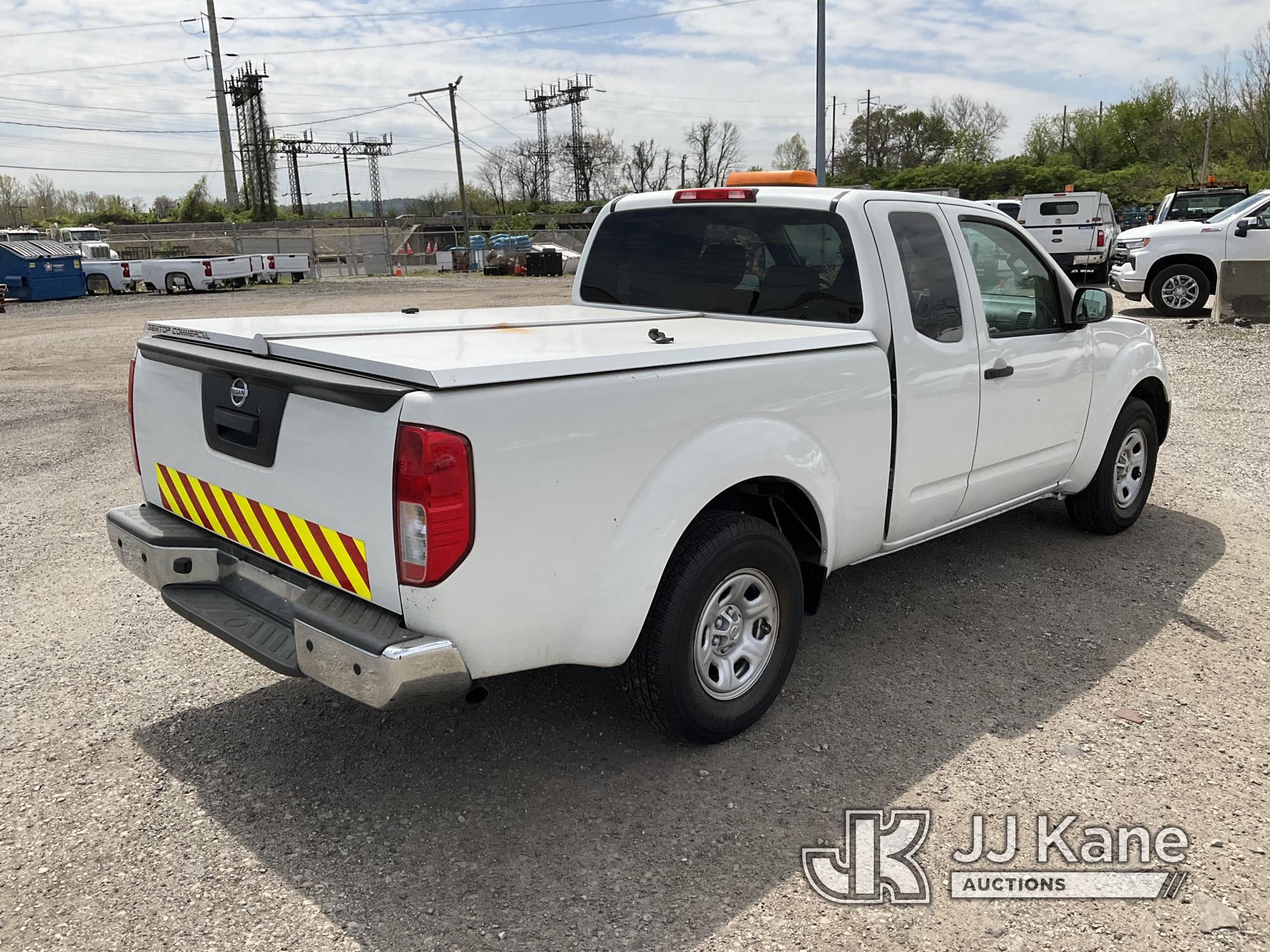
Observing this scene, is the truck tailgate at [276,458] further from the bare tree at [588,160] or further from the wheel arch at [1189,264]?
the bare tree at [588,160]

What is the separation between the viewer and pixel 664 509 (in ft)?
10.2

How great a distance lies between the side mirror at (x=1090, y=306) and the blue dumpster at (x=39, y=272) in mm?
31007

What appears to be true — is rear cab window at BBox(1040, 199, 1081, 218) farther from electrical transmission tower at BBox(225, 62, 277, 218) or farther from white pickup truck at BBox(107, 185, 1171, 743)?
electrical transmission tower at BBox(225, 62, 277, 218)

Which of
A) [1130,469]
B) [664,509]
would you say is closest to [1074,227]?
[1130,469]

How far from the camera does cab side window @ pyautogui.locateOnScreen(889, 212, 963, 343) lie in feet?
13.5

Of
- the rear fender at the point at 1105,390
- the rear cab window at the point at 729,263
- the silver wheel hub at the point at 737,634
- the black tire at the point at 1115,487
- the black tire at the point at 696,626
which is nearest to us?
the black tire at the point at 696,626

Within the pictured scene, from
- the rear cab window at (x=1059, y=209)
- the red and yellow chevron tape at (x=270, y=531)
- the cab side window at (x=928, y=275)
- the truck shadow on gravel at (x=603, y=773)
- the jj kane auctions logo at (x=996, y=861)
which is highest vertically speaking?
the rear cab window at (x=1059, y=209)

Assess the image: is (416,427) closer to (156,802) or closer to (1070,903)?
(156,802)

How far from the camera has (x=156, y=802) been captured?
322 cm

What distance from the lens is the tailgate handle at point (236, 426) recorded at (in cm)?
310

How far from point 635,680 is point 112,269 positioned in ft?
109

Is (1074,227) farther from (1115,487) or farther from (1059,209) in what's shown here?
(1115,487)

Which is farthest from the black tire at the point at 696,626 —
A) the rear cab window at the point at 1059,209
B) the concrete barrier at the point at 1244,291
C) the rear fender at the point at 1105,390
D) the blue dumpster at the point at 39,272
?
the blue dumpster at the point at 39,272

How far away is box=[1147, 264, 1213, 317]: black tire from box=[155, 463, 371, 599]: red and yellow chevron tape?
16607mm
